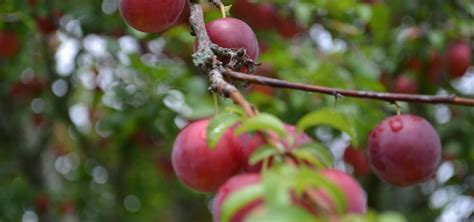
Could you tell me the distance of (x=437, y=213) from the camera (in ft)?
11.4

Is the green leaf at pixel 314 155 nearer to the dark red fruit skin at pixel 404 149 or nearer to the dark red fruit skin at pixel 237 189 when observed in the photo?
the dark red fruit skin at pixel 237 189

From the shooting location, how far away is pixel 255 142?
3.48 feet

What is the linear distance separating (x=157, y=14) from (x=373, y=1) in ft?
5.71

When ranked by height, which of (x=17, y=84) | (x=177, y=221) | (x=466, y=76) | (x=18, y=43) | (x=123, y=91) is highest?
(x=466, y=76)

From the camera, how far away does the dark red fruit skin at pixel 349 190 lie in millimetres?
813

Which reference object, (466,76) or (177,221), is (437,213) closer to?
(466,76)

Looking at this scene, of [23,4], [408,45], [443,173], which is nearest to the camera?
[23,4]

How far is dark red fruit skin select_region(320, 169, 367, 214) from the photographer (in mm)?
813

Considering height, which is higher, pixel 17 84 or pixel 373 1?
pixel 373 1

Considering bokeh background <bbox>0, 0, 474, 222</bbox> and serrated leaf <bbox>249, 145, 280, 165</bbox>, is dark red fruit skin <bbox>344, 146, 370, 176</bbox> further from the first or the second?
serrated leaf <bbox>249, 145, 280, 165</bbox>

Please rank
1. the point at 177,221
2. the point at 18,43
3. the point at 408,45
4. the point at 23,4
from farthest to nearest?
1. the point at 177,221
2. the point at 408,45
3. the point at 18,43
4. the point at 23,4

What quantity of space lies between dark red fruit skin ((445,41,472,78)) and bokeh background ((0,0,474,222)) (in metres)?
0.03

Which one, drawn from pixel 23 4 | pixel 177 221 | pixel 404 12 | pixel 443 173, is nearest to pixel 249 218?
pixel 23 4

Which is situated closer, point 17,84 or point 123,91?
point 123,91
